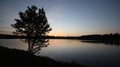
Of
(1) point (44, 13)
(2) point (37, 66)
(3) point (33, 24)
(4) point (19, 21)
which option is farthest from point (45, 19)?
(2) point (37, 66)

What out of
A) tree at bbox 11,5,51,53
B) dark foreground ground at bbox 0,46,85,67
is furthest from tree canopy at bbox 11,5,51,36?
dark foreground ground at bbox 0,46,85,67

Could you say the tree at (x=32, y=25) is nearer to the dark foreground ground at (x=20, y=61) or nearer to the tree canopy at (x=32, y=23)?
A: the tree canopy at (x=32, y=23)

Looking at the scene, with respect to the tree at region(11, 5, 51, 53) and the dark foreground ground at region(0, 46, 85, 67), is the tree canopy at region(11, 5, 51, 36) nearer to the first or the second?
the tree at region(11, 5, 51, 53)

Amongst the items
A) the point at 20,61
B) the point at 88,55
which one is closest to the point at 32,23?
the point at 20,61

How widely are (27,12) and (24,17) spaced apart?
127 centimetres

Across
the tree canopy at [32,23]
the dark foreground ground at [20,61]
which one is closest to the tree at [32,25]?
the tree canopy at [32,23]

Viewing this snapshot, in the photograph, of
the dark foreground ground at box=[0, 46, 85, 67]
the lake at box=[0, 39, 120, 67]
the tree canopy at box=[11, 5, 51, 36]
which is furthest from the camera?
the lake at box=[0, 39, 120, 67]

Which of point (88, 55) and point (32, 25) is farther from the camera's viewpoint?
point (88, 55)

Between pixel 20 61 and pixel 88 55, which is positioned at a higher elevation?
pixel 20 61

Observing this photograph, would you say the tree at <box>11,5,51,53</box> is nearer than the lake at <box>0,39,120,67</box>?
Yes

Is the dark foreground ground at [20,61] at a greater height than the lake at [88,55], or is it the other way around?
the dark foreground ground at [20,61]

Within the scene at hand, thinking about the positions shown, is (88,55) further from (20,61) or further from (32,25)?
(20,61)

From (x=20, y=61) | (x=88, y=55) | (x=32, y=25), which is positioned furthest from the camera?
(x=88, y=55)

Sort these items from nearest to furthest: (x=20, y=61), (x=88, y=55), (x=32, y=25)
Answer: (x=20, y=61) → (x=32, y=25) → (x=88, y=55)
